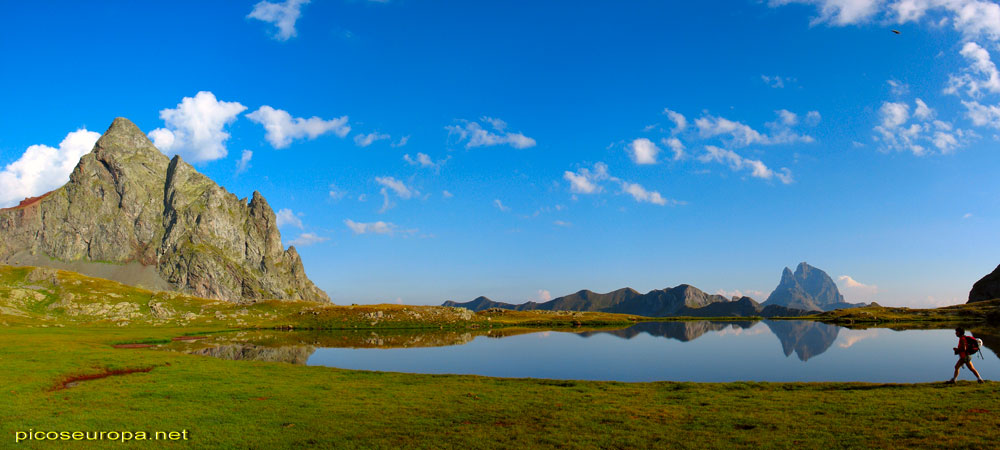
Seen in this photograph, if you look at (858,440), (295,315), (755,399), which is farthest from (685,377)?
(295,315)

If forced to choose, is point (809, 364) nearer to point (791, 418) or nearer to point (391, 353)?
point (791, 418)

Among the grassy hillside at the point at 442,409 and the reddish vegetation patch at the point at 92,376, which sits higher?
the grassy hillside at the point at 442,409

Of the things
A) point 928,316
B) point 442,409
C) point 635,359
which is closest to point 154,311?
point 635,359

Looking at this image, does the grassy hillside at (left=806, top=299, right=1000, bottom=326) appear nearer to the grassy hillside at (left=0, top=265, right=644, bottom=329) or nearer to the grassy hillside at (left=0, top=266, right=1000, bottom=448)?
the grassy hillside at (left=0, top=265, right=644, bottom=329)

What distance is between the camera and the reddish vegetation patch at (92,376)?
37334mm

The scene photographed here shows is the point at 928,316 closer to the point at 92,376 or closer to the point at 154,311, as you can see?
the point at 92,376

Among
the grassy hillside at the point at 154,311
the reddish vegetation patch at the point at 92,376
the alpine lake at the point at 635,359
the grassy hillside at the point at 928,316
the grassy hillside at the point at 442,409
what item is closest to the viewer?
the grassy hillside at the point at 442,409

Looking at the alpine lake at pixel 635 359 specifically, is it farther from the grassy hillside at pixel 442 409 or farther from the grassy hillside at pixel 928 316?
the grassy hillside at pixel 928 316

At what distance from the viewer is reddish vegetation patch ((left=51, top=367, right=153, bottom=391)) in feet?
122

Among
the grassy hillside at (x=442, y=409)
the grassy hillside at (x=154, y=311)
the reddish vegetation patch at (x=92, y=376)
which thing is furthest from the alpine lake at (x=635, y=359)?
the grassy hillside at (x=154, y=311)

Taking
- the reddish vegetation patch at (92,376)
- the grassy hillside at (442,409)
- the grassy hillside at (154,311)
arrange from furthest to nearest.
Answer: the grassy hillside at (154,311) → the reddish vegetation patch at (92,376) → the grassy hillside at (442,409)

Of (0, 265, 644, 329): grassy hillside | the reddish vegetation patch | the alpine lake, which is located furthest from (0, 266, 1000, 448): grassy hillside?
(0, 265, 644, 329): grassy hillside

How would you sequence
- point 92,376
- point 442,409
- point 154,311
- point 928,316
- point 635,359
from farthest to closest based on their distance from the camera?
point 928,316 → point 154,311 → point 635,359 → point 92,376 → point 442,409

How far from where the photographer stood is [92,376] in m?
42.6
